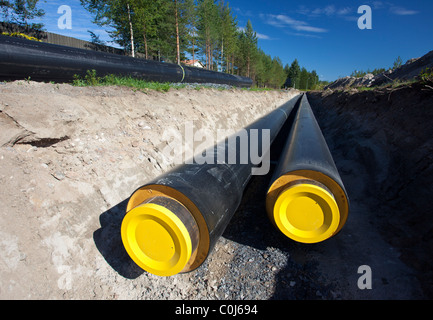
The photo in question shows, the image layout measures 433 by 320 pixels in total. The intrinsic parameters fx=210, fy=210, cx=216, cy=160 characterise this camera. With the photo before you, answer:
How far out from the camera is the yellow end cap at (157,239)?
66.4 inches

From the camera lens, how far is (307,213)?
2.19 metres

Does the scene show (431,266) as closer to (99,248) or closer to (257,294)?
(257,294)

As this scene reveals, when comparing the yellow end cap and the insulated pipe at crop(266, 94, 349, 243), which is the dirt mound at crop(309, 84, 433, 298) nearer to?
the insulated pipe at crop(266, 94, 349, 243)

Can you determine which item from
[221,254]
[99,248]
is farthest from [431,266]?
[99,248]

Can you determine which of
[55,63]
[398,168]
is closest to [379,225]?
[398,168]

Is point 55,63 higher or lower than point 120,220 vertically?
higher

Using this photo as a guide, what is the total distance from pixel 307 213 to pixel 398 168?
8.05 ft

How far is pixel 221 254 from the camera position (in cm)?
261

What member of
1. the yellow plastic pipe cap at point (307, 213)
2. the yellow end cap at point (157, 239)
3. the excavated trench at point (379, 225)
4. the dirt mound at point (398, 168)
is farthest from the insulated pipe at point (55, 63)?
the dirt mound at point (398, 168)

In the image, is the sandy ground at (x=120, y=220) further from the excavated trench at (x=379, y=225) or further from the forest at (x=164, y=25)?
the forest at (x=164, y=25)
